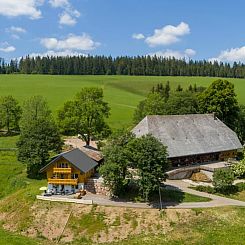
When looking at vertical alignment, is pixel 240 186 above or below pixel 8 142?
below

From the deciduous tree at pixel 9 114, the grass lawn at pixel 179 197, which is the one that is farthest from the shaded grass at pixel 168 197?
the deciduous tree at pixel 9 114

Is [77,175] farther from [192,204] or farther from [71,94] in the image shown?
[71,94]

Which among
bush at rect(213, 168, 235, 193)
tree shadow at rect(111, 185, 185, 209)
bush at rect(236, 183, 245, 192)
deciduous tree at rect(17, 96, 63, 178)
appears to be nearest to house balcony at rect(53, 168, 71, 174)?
tree shadow at rect(111, 185, 185, 209)

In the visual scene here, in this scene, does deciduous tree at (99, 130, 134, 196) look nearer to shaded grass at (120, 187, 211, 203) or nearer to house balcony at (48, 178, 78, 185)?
shaded grass at (120, 187, 211, 203)

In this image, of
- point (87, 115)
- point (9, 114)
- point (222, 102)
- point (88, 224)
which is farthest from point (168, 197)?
point (9, 114)

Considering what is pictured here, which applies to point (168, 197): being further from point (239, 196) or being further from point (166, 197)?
point (239, 196)

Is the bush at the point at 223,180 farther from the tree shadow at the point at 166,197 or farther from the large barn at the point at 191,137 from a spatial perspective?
the large barn at the point at 191,137

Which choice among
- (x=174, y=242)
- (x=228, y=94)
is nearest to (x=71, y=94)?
(x=228, y=94)
